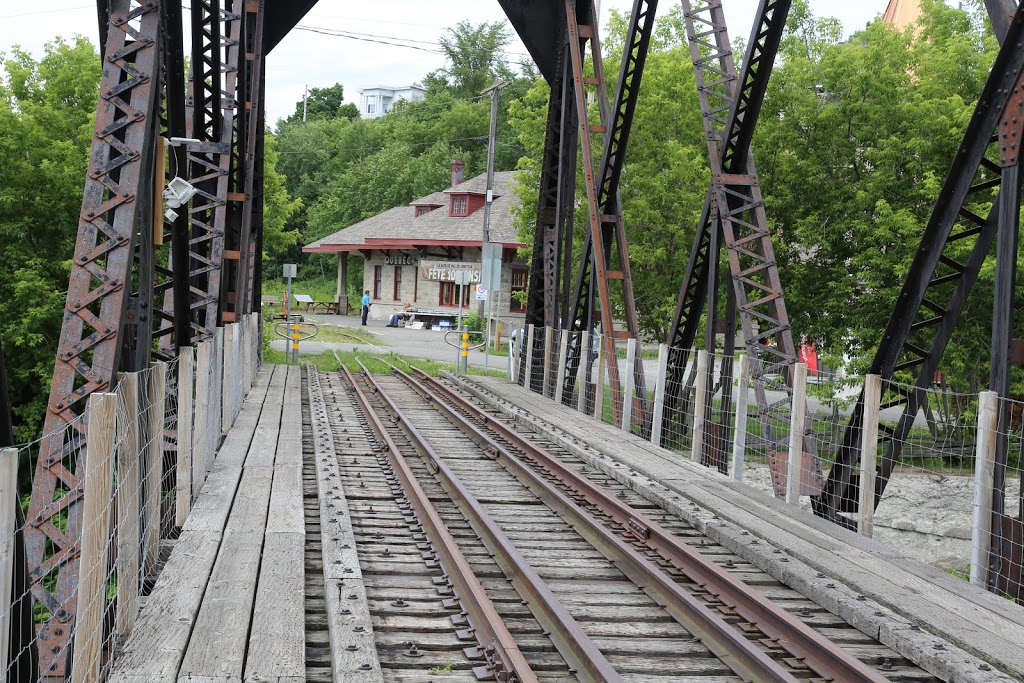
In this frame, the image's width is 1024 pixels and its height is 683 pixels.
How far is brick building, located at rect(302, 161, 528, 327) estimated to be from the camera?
47.8m

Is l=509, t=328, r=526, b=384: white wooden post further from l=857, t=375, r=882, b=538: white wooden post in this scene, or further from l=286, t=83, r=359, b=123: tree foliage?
l=286, t=83, r=359, b=123: tree foliage

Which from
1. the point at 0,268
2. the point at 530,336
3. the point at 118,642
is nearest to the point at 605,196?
the point at 530,336

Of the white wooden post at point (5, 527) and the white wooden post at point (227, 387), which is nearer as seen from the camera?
the white wooden post at point (5, 527)

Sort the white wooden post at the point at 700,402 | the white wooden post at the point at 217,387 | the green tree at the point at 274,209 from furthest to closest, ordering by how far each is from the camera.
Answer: the green tree at the point at 274,209 < the white wooden post at the point at 700,402 < the white wooden post at the point at 217,387

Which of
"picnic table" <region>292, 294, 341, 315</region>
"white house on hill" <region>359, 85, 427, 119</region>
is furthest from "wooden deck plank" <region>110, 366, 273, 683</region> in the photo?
"white house on hill" <region>359, 85, 427, 119</region>

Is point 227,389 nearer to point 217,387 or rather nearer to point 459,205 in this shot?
point 217,387

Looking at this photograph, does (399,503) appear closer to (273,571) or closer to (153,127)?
(273,571)

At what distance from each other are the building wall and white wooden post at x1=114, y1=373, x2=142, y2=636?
42154 mm

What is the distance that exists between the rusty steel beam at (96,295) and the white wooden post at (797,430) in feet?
17.5

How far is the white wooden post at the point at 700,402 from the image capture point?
10.8 m

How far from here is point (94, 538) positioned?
15.3 feet

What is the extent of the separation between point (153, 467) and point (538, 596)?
2.50 m

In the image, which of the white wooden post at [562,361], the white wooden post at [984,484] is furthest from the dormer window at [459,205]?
the white wooden post at [984,484]

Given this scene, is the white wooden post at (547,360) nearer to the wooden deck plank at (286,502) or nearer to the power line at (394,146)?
the wooden deck plank at (286,502)
